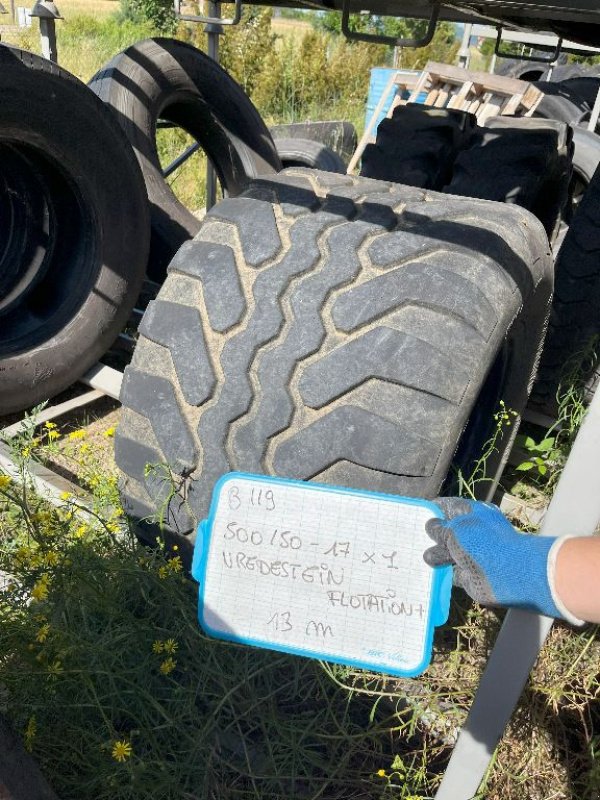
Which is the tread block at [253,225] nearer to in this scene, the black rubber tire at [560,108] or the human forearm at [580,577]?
the human forearm at [580,577]

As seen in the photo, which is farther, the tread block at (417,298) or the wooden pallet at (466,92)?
the wooden pallet at (466,92)

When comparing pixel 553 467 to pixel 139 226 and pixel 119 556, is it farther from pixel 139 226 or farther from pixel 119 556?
pixel 139 226

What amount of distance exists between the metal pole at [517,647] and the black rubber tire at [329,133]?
245 inches

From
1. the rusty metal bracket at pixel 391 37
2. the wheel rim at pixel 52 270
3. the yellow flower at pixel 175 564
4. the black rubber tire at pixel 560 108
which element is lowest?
the yellow flower at pixel 175 564

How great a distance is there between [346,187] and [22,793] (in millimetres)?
1389

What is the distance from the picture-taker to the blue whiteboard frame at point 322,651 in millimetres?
1159

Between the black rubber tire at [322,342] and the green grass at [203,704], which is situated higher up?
the black rubber tire at [322,342]

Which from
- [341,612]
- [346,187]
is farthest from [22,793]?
[346,187]

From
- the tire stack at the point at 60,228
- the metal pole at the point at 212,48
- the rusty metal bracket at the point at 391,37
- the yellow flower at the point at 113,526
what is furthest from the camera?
the metal pole at the point at 212,48

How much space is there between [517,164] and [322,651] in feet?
6.69

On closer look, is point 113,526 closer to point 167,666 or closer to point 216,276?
point 167,666

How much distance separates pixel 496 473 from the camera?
2119 mm

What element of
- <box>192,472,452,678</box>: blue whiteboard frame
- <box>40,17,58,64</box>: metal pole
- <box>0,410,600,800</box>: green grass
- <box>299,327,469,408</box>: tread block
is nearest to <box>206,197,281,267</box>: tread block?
<box>299,327,469,408</box>: tread block

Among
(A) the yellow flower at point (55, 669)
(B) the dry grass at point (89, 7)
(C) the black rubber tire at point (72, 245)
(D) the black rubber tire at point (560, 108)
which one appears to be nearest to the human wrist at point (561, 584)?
(A) the yellow flower at point (55, 669)
